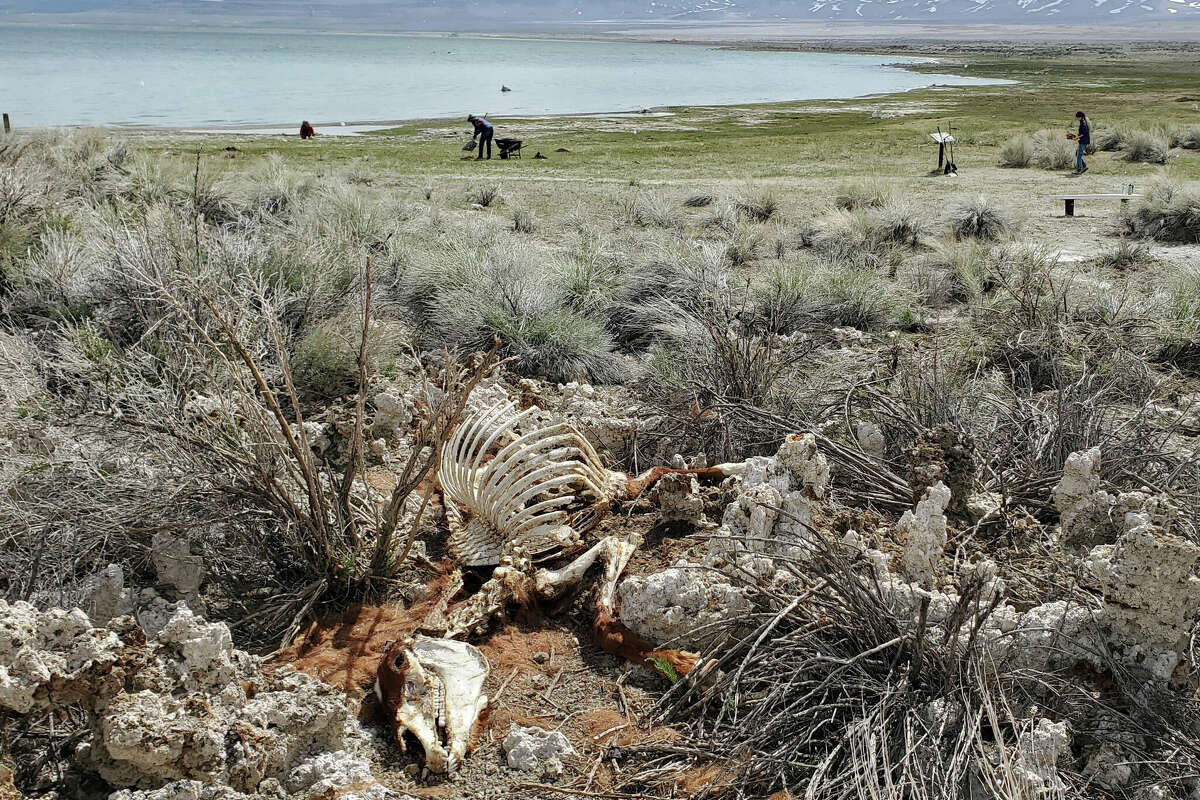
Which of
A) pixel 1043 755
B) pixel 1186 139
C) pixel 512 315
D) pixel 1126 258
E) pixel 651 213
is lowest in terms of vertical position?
pixel 1043 755

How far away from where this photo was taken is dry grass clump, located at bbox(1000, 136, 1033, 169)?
73.8 ft

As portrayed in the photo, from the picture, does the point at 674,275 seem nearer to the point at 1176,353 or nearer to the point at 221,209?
the point at 1176,353

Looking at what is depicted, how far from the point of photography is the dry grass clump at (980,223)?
1346cm

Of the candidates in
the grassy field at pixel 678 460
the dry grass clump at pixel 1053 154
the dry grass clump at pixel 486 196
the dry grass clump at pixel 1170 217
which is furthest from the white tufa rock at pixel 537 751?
the dry grass clump at pixel 1053 154

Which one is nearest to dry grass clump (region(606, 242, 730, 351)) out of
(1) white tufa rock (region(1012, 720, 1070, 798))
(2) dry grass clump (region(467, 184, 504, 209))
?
(1) white tufa rock (region(1012, 720, 1070, 798))

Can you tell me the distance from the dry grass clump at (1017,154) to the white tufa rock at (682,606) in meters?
21.4

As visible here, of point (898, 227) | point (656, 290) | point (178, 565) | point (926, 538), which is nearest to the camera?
point (926, 538)

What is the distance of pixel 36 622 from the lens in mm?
2791

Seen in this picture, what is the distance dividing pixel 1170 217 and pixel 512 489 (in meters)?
12.1

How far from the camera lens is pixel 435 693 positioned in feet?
10.7

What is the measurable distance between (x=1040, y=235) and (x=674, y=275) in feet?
20.8

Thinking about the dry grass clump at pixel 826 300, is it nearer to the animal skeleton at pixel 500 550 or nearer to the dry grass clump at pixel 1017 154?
the animal skeleton at pixel 500 550

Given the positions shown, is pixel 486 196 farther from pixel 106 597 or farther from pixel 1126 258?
pixel 106 597

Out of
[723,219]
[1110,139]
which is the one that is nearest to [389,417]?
[723,219]
